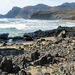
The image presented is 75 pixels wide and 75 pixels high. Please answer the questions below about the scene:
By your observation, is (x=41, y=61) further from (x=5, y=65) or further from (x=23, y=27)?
(x=23, y=27)

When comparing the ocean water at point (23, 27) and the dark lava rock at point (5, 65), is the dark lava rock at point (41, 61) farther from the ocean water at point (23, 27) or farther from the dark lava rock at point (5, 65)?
the ocean water at point (23, 27)

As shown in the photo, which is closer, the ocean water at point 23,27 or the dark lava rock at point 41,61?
the dark lava rock at point 41,61

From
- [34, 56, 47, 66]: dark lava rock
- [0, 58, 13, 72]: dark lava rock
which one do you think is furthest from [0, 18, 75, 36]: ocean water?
[0, 58, 13, 72]: dark lava rock

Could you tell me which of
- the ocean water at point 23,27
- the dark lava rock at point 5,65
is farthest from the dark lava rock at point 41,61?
the ocean water at point 23,27

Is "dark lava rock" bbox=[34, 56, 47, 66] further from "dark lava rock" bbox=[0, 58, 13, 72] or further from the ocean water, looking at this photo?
the ocean water

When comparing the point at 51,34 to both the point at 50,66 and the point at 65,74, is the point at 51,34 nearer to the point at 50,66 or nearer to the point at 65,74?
the point at 50,66

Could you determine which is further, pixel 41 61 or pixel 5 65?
pixel 41 61

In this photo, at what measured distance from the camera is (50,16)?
459 feet

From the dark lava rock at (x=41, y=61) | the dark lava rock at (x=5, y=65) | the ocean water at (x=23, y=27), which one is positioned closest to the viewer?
the dark lava rock at (x=5, y=65)

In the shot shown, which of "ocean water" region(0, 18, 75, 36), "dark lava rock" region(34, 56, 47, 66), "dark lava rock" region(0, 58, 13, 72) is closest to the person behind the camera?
"dark lava rock" region(0, 58, 13, 72)

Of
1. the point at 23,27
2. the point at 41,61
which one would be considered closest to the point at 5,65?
the point at 41,61

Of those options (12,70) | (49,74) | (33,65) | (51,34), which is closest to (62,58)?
(33,65)

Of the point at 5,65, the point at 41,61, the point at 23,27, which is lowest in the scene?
the point at 23,27

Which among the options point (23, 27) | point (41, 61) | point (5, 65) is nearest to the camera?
point (5, 65)
